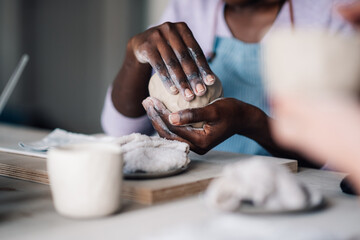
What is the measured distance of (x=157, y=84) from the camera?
1.09m

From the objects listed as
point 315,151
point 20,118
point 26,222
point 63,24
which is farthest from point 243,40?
point 20,118

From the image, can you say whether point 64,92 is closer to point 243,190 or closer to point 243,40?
point 243,40

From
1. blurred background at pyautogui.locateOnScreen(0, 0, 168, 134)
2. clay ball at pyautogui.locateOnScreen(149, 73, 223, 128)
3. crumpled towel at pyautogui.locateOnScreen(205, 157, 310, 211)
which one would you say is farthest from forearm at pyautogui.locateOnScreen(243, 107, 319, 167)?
blurred background at pyautogui.locateOnScreen(0, 0, 168, 134)

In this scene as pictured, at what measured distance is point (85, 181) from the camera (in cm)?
60

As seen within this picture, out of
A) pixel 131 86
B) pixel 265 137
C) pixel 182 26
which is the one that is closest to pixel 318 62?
pixel 182 26

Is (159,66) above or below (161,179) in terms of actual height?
above

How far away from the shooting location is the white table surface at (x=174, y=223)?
0.55 meters

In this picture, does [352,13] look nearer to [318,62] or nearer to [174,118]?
[318,62]

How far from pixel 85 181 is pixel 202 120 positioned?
Answer: 0.41 m

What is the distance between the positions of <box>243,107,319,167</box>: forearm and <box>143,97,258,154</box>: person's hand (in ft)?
0.18

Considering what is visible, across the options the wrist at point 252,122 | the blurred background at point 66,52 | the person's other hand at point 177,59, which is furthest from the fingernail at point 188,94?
the blurred background at point 66,52

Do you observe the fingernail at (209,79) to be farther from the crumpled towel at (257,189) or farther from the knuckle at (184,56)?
the crumpled towel at (257,189)

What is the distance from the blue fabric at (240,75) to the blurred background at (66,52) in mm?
1869

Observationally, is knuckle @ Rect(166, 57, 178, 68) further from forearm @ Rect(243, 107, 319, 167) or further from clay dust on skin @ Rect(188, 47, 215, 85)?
forearm @ Rect(243, 107, 319, 167)
